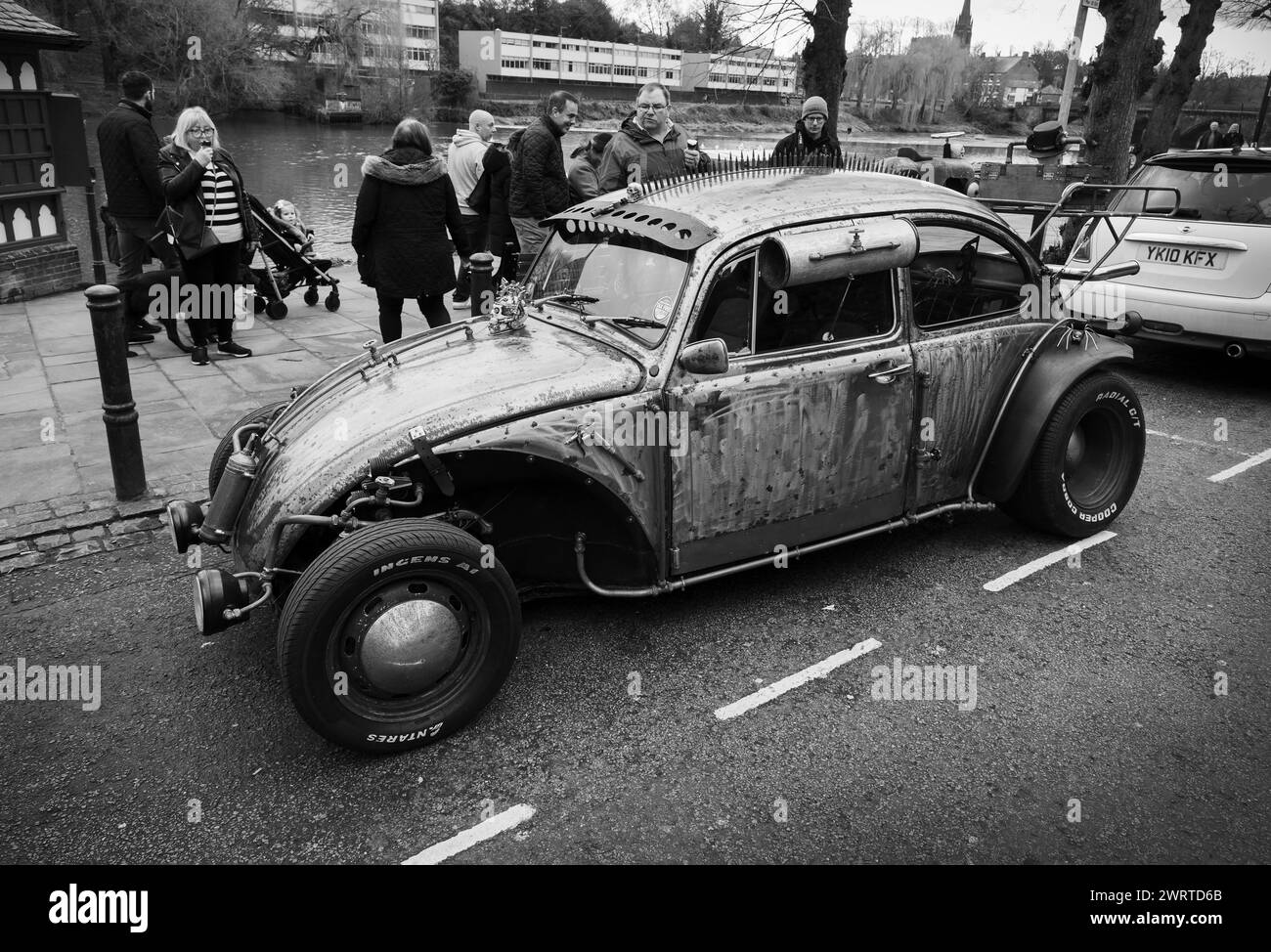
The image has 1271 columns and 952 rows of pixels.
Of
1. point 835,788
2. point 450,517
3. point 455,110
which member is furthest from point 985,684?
point 455,110

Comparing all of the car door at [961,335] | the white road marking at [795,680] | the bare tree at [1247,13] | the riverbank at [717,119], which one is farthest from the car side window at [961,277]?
the riverbank at [717,119]

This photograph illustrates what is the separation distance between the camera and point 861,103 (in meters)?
80.1

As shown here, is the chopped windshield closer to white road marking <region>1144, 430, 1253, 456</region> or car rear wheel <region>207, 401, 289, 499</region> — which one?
car rear wheel <region>207, 401, 289, 499</region>

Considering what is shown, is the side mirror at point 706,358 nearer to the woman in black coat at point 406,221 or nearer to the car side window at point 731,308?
the car side window at point 731,308

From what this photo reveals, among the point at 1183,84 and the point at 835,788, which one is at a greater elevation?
the point at 1183,84

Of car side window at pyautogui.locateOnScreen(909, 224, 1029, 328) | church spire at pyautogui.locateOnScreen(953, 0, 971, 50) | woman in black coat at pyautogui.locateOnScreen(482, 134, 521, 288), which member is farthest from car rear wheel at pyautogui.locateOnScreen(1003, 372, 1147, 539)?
church spire at pyautogui.locateOnScreen(953, 0, 971, 50)

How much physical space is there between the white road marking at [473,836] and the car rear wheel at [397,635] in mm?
473

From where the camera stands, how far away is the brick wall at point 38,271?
9.90 m

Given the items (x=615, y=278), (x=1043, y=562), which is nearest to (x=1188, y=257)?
(x=1043, y=562)

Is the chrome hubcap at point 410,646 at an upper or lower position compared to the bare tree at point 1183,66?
lower

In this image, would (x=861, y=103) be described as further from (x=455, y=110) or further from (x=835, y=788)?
(x=835, y=788)

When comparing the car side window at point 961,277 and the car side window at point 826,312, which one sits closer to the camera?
the car side window at point 826,312

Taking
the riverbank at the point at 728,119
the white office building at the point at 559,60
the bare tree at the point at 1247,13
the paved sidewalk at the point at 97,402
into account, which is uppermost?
the white office building at the point at 559,60

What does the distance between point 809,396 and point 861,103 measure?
84.9 metres
